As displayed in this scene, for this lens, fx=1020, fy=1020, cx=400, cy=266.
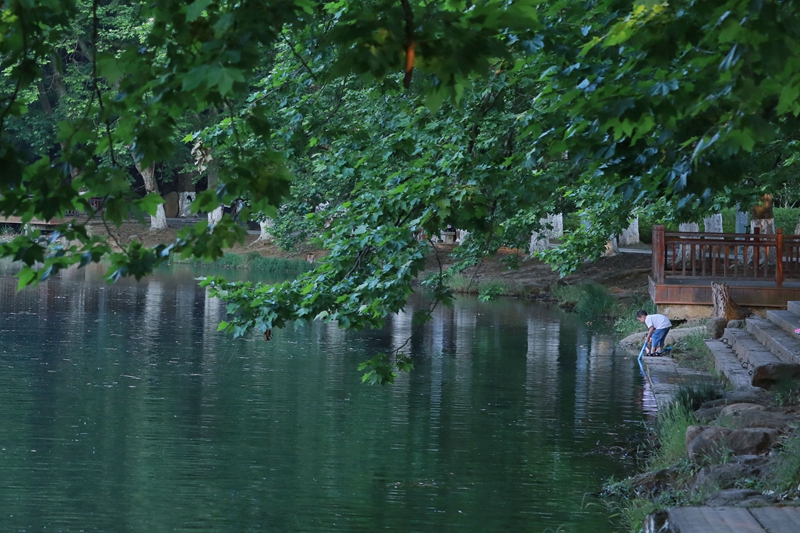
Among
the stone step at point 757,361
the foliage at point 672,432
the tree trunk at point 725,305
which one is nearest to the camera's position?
the foliage at point 672,432

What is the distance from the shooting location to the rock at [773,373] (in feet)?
39.8

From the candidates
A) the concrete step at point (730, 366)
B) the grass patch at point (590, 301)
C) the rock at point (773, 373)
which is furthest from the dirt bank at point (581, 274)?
the rock at point (773, 373)

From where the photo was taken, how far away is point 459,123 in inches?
386

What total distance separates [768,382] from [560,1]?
723 centimetres

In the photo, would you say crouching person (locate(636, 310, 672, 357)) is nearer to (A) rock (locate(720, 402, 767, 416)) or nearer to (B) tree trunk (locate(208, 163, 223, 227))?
(A) rock (locate(720, 402, 767, 416))

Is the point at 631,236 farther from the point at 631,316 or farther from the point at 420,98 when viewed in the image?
the point at 420,98

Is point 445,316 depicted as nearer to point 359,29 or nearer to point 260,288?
point 260,288

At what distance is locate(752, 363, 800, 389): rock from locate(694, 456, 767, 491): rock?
11.6ft

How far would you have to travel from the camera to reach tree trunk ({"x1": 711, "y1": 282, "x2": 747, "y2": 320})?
746 inches

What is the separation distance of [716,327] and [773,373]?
5.78 m

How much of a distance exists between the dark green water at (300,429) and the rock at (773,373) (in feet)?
5.57

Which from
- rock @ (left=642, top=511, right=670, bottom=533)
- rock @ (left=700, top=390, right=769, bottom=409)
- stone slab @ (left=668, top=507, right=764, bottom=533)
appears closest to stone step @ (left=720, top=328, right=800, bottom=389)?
rock @ (left=700, top=390, right=769, bottom=409)

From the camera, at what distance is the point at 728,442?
965cm

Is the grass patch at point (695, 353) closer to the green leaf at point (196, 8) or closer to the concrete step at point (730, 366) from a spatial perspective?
the concrete step at point (730, 366)
